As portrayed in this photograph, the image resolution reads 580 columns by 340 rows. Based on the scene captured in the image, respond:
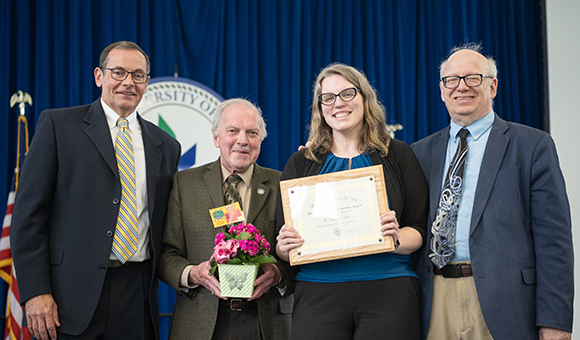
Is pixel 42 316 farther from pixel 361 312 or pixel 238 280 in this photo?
pixel 361 312

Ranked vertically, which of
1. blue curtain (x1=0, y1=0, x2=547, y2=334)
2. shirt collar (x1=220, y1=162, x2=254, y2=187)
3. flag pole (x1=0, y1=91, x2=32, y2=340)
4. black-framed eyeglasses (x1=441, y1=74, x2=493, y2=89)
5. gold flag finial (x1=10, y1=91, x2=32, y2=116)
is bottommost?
flag pole (x1=0, y1=91, x2=32, y2=340)

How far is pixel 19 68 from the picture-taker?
4547mm

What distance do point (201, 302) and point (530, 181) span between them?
156 cm

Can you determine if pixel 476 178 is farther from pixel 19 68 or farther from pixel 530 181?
pixel 19 68

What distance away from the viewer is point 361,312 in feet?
5.81

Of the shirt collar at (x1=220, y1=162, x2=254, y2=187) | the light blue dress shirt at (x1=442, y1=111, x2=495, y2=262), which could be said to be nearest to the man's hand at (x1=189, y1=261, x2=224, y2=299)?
the shirt collar at (x1=220, y1=162, x2=254, y2=187)

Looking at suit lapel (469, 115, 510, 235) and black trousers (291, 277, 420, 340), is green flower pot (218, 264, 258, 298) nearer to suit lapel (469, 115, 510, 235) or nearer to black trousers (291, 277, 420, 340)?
black trousers (291, 277, 420, 340)

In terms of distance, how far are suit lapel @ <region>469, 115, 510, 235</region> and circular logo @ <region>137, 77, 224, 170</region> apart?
2.94 metres

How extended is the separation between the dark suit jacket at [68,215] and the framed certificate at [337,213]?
0.87 metres

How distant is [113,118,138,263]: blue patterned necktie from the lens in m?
2.26

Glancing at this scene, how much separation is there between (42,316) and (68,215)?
1.47 ft

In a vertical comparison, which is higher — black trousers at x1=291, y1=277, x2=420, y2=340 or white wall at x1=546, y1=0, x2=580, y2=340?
white wall at x1=546, y1=0, x2=580, y2=340

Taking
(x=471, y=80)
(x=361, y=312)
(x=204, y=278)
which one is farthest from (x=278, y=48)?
(x=361, y=312)

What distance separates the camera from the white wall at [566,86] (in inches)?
165
